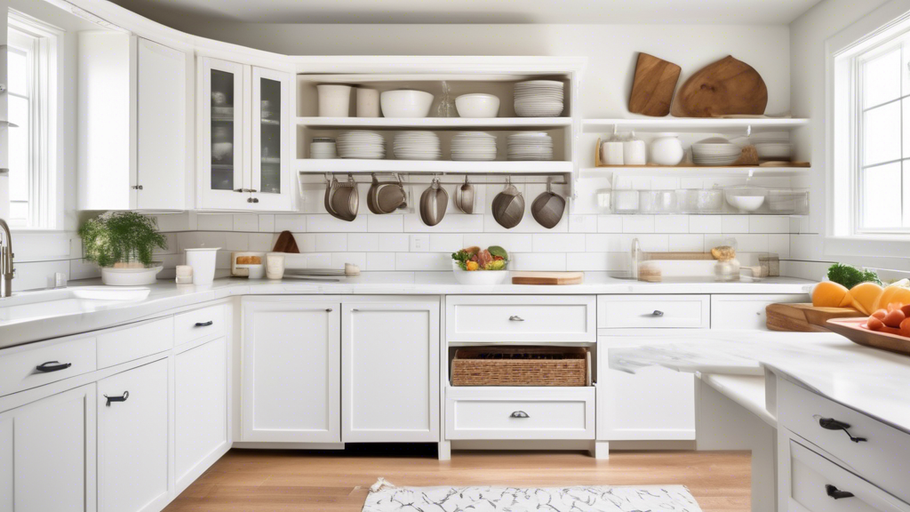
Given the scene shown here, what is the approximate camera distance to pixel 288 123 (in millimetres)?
3387

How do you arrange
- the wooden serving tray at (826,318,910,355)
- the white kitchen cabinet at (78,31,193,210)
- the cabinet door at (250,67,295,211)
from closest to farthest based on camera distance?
the wooden serving tray at (826,318,910,355) < the white kitchen cabinet at (78,31,193,210) < the cabinet door at (250,67,295,211)

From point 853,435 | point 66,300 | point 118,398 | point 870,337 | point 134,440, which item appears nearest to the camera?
point 853,435

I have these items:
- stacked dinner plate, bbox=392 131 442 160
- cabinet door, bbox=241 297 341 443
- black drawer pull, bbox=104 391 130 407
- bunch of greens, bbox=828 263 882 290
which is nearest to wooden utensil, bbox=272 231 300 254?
cabinet door, bbox=241 297 341 443

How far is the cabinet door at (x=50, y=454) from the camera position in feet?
5.51

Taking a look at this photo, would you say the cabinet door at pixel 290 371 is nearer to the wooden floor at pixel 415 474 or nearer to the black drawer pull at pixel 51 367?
the wooden floor at pixel 415 474

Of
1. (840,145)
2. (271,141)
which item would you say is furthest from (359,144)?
(840,145)

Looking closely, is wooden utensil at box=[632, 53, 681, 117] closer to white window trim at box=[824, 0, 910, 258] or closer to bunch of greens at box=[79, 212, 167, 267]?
white window trim at box=[824, 0, 910, 258]

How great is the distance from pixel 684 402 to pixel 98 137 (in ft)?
10.2

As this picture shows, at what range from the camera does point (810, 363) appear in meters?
1.29

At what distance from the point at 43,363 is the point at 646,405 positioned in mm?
2569

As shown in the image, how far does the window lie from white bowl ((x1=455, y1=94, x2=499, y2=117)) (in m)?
1.94

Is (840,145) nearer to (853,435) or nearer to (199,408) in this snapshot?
(853,435)

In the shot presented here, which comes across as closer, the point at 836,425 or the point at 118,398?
the point at 836,425

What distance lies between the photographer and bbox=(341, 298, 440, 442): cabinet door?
311 cm
